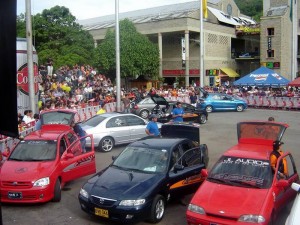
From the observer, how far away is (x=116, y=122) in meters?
15.9

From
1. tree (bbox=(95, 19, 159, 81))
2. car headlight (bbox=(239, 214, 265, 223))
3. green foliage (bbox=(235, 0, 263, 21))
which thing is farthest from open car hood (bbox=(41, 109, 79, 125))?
green foliage (bbox=(235, 0, 263, 21))

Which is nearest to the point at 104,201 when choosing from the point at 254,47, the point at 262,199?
the point at 262,199

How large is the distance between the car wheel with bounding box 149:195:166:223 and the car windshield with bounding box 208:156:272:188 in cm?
110

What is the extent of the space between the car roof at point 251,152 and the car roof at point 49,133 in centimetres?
463

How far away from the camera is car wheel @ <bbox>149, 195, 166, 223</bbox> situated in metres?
7.83

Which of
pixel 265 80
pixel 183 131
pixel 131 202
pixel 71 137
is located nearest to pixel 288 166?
pixel 131 202

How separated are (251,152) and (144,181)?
2.42 metres

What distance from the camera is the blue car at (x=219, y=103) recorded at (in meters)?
28.8

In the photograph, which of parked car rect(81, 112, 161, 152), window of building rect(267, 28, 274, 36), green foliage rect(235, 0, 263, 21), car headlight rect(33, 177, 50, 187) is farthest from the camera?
green foliage rect(235, 0, 263, 21)

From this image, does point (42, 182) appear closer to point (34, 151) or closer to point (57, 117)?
point (34, 151)

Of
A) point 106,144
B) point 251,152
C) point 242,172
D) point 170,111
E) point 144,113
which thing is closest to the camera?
point 242,172

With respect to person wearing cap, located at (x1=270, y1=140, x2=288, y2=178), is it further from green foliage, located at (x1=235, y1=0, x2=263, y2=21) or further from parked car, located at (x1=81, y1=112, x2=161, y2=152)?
green foliage, located at (x1=235, y1=0, x2=263, y2=21)

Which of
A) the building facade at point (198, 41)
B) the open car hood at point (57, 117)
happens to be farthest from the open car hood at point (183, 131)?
the building facade at point (198, 41)

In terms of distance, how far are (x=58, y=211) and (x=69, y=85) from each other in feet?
64.6
